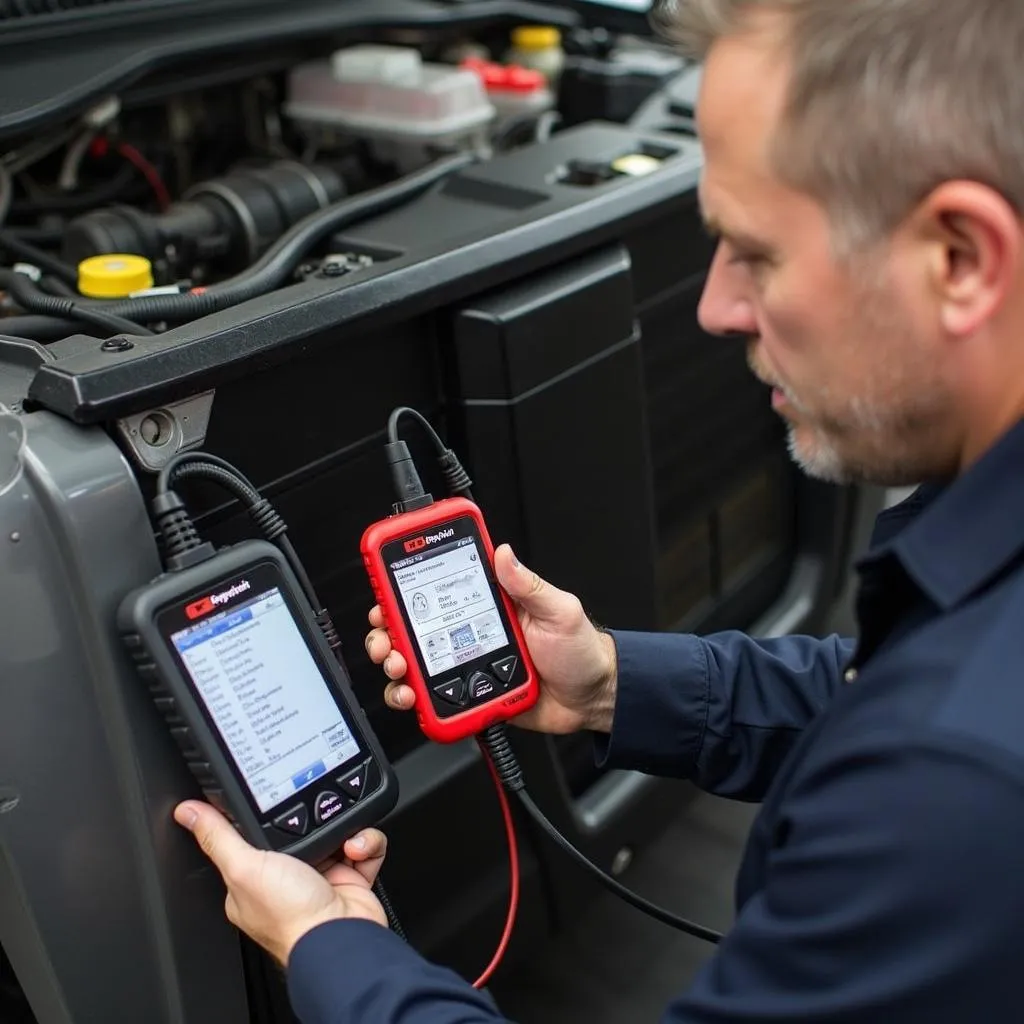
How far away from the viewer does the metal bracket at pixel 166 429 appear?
761 millimetres

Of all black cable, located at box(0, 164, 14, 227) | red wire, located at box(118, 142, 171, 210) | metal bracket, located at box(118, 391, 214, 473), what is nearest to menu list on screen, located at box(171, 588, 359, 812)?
metal bracket, located at box(118, 391, 214, 473)

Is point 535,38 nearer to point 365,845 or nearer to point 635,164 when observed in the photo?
point 635,164

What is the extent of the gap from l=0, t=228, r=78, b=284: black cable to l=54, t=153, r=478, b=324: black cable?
13cm

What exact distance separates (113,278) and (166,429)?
25cm

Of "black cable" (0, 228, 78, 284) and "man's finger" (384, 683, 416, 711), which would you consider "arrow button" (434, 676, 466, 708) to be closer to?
"man's finger" (384, 683, 416, 711)

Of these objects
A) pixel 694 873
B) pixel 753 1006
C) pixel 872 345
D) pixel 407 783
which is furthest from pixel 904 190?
pixel 694 873

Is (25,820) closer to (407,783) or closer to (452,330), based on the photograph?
(407,783)

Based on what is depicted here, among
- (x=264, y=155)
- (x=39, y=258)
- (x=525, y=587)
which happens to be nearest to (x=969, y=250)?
(x=525, y=587)

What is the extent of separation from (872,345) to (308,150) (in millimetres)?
915

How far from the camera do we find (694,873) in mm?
1518

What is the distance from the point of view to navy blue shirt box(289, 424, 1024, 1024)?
546 mm

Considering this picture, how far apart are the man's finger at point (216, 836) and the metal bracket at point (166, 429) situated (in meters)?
0.21

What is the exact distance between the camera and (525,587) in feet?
2.89

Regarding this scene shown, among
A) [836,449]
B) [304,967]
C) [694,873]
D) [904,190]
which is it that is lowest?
[694,873]
